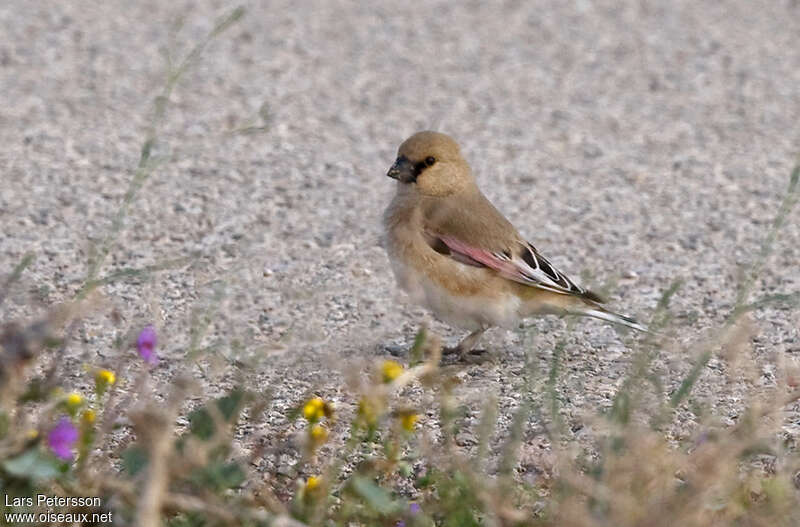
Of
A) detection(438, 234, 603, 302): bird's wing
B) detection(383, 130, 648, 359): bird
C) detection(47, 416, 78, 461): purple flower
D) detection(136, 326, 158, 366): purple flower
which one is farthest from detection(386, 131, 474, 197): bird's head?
detection(47, 416, 78, 461): purple flower

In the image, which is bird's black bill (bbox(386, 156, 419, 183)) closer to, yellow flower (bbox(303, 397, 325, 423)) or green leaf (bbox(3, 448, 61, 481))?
yellow flower (bbox(303, 397, 325, 423))

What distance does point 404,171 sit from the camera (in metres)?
5.29

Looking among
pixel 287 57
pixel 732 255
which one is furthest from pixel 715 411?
pixel 287 57

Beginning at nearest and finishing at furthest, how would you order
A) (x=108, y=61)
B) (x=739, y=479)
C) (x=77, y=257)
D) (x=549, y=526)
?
(x=549, y=526), (x=739, y=479), (x=77, y=257), (x=108, y=61)

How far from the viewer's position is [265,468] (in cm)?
371

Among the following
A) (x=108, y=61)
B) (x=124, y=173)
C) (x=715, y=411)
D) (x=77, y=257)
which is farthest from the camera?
(x=108, y=61)

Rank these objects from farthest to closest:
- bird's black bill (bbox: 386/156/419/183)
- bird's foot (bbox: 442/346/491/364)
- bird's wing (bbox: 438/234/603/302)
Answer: bird's black bill (bbox: 386/156/419/183) < bird's foot (bbox: 442/346/491/364) < bird's wing (bbox: 438/234/603/302)

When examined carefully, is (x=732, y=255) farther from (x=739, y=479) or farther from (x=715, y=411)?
(x=739, y=479)

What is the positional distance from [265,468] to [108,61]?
5.46 metres

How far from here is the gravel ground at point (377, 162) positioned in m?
4.99

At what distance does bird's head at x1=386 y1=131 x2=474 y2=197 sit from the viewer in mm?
5305

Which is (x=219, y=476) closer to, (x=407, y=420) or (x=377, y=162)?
(x=407, y=420)

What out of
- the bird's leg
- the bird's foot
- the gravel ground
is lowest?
the bird's foot

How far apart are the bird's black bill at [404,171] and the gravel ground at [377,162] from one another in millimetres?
510
